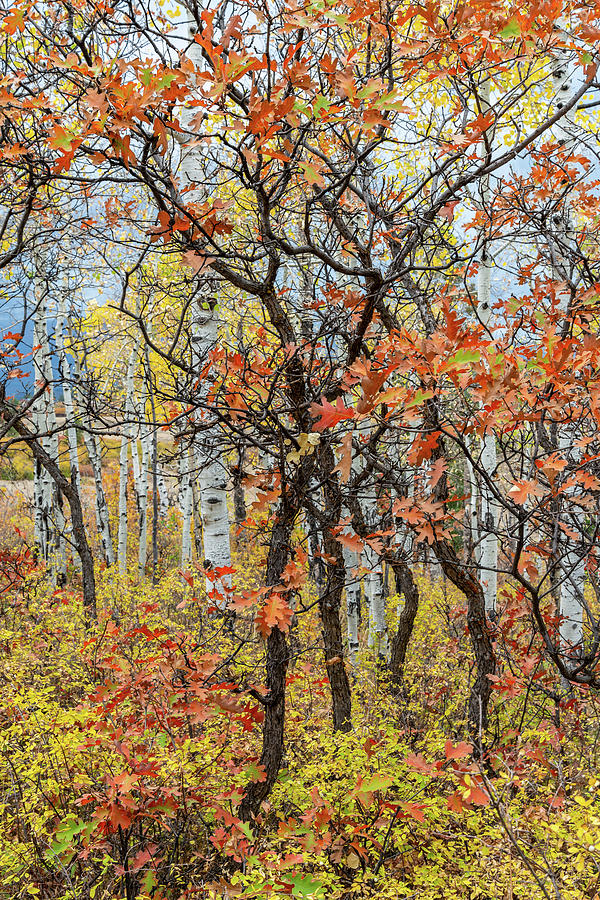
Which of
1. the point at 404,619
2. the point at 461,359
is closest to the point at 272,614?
the point at 461,359

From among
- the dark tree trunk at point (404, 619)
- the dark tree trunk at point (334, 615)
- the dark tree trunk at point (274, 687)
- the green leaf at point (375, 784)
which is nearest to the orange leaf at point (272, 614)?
the dark tree trunk at point (274, 687)

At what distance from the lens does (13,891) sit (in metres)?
2.91

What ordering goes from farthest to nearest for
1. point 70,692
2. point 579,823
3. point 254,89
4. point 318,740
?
1. point 70,692
2. point 318,740
3. point 579,823
4. point 254,89

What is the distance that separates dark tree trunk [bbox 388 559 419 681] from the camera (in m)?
5.07

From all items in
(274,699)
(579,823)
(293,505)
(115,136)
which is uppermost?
(115,136)

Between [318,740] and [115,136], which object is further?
[318,740]

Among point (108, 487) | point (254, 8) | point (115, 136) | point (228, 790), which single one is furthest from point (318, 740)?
point (108, 487)

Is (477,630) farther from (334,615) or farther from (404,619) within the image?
(404,619)

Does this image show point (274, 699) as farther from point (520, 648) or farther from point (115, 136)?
point (115, 136)

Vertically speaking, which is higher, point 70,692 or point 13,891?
point 70,692

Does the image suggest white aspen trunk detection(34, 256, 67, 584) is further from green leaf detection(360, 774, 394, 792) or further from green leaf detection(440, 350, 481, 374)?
A: green leaf detection(440, 350, 481, 374)

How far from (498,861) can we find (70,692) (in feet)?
12.6

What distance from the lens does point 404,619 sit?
5.21 metres

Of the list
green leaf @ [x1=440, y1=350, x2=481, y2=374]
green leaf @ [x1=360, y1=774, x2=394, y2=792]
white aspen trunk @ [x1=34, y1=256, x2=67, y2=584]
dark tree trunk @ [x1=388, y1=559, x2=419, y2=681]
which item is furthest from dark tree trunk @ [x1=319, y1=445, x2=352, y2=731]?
white aspen trunk @ [x1=34, y1=256, x2=67, y2=584]
